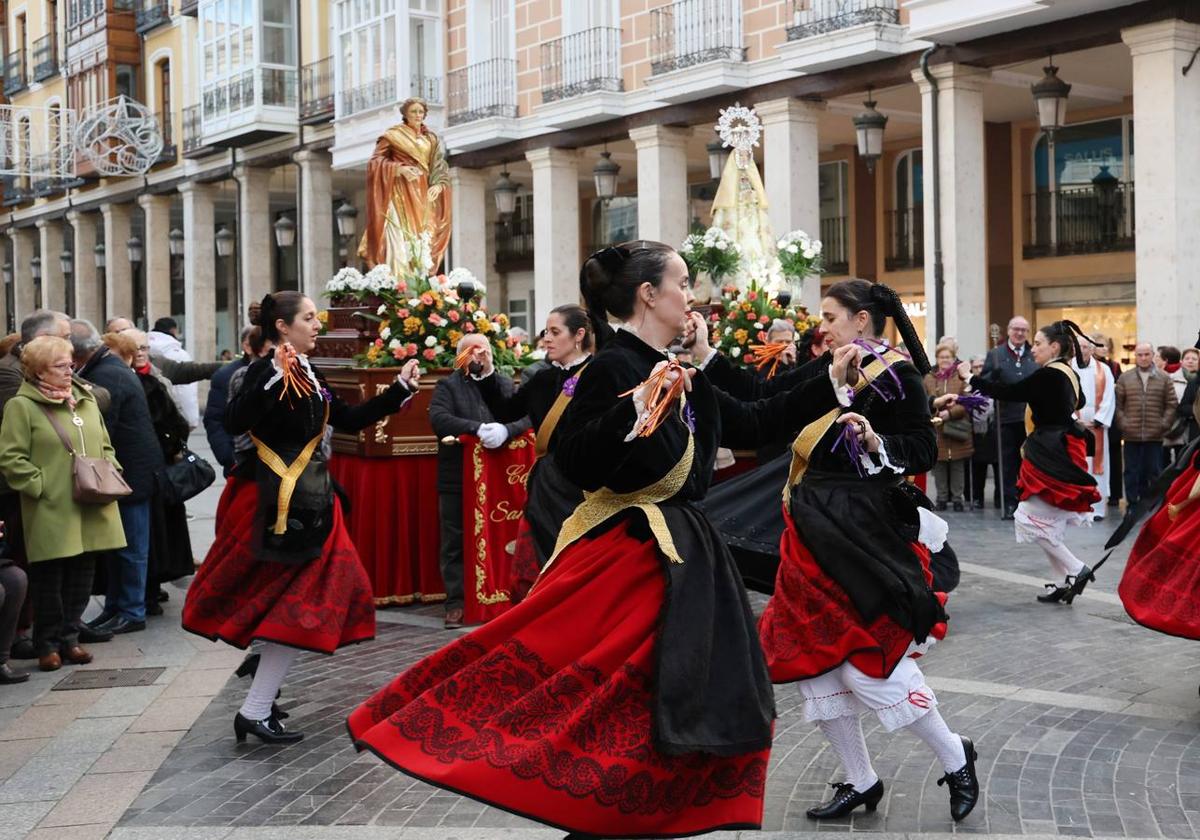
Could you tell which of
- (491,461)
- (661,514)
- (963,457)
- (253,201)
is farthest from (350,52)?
(661,514)

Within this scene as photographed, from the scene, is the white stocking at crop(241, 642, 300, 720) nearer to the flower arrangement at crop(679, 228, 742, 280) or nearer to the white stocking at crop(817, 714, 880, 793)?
the white stocking at crop(817, 714, 880, 793)

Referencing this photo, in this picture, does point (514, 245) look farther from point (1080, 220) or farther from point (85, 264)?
point (85, 264)

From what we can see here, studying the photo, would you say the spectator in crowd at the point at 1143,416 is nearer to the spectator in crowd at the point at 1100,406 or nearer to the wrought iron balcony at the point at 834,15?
the spectator in crowd at the point at 1100,406

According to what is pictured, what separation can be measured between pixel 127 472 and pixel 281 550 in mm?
3231

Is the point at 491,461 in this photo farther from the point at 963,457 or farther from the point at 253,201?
the point at 253,201

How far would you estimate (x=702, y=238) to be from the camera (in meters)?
12.4

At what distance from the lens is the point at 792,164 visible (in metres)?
20.2

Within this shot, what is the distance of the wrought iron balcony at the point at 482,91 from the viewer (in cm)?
2494

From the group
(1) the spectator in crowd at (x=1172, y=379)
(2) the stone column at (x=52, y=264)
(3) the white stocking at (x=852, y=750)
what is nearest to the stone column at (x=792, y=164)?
(1) the spectator in crowd at (x=1172, y=379)

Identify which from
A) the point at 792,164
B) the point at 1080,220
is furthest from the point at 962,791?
the point at 1080,220

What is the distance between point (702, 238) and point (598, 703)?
29.2ft

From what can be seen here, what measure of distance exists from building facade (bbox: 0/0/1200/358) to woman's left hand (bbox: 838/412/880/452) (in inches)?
487

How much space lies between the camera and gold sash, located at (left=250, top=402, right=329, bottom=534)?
605 centimetres

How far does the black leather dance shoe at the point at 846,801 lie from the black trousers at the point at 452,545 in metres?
4.20
